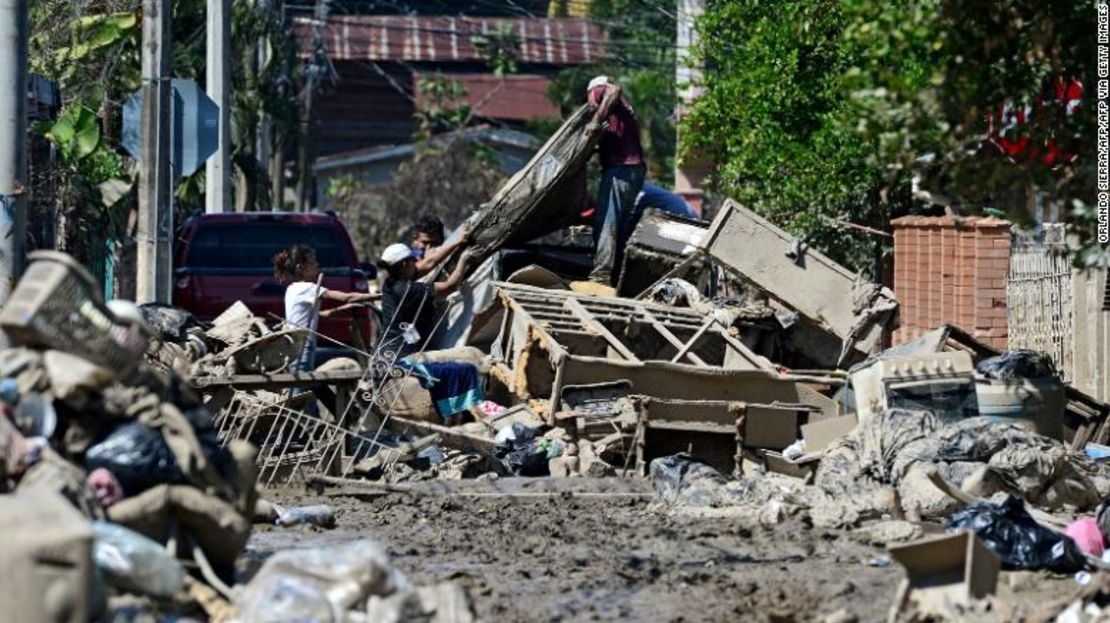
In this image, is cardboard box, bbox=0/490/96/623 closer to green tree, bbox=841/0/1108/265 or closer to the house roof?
green tree, bbox=841/0/1108/265

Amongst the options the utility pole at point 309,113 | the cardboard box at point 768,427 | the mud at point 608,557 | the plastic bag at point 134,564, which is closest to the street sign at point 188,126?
the mud at point 608,557

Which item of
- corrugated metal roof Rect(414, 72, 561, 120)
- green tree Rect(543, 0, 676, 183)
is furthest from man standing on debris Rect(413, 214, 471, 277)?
corrugated metal roof Rect(414, 72, 561, 120)

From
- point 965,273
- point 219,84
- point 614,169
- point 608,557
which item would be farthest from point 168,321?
point 219,84

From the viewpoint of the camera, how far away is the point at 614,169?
19.2 metres

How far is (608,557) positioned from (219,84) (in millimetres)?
16371

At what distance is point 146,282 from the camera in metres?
19.0

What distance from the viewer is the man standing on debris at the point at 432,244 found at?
58.7 feet

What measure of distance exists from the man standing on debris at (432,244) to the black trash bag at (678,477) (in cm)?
501

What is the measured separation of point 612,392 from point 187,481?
7287mm

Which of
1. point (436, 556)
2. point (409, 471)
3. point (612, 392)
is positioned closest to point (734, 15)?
point (612, 392)

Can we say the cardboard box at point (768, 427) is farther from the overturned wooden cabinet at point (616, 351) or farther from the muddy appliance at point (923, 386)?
the overturned wooden cabinet at point (616, 351)

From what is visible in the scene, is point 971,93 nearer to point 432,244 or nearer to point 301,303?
point 301,303

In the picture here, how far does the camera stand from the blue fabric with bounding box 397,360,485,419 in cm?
1521

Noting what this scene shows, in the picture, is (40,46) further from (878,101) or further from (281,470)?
(878,101)
